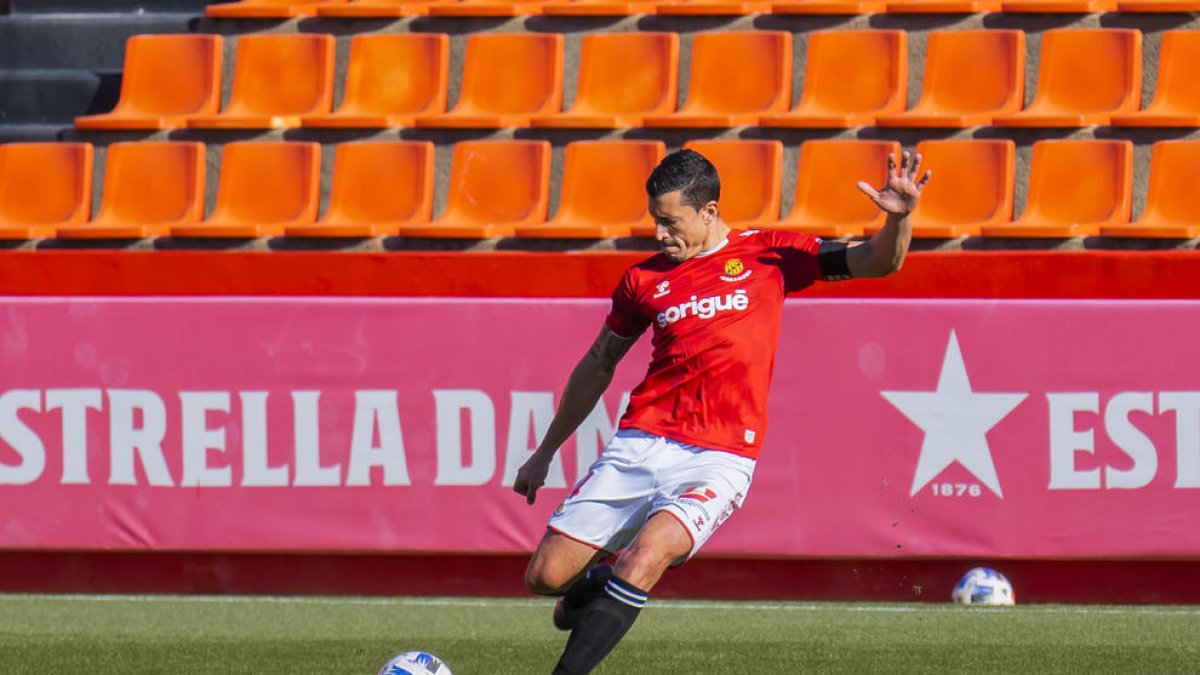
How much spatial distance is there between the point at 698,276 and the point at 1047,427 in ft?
Result: 11.9

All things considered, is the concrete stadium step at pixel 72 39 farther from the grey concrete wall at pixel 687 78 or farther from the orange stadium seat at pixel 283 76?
the orange stadium seat at pixel 283 76

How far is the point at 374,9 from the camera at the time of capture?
1302 cm

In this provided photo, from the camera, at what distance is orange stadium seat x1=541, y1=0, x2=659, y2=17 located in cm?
1260

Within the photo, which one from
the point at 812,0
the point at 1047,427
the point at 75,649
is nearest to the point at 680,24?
the point at 812,0

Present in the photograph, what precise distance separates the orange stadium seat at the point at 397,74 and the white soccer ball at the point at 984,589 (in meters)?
5.20

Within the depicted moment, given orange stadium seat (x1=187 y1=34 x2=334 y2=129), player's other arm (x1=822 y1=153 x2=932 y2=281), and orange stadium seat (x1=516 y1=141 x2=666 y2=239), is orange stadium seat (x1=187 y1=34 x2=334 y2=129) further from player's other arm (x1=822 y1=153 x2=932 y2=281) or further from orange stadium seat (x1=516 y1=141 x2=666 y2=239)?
player's other arm (x1=822 y1=153 x2=932 y2=281)

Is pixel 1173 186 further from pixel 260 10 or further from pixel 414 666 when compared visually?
pixel 414 666

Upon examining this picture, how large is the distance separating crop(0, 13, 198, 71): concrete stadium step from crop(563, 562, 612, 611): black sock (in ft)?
30.0

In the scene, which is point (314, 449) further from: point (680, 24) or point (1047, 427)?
point (680, 24)

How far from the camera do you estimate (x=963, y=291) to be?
9328 mm

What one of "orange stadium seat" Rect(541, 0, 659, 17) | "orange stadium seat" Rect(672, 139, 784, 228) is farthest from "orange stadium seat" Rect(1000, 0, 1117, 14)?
"orange stadium seat" Rect(541, 0, 659, 17)

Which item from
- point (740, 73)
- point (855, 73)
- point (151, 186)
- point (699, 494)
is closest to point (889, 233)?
point (699, 494)

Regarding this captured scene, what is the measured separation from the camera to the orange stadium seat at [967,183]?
10.9 m

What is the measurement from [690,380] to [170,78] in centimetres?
810
